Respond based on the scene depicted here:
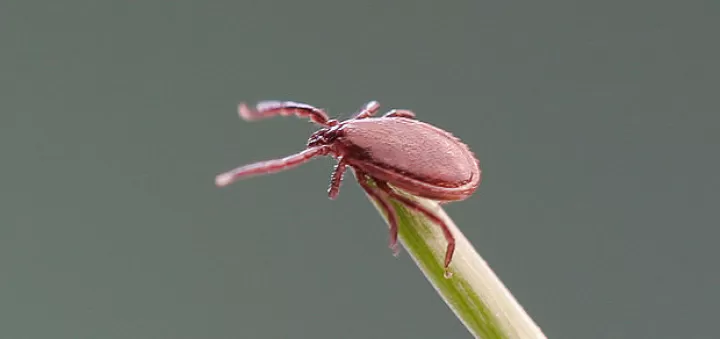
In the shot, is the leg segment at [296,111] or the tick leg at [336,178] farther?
the leg segment at [296,111]

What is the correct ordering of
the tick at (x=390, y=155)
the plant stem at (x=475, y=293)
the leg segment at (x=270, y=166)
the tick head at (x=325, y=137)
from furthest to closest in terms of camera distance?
the tick head at (x=325, y=137) < the tick at (x=390, y=155) < the leg segment at (x=270, y=166) < the plant stem at (x=475, y=293)

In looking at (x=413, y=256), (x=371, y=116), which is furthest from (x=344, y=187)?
(x=413, y=256)

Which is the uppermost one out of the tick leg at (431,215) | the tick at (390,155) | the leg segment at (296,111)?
the leg segment at (296,111)

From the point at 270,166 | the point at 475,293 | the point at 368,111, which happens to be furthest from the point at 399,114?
the point at 475,293

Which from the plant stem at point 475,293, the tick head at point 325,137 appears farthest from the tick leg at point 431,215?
the tick head at point 325,137

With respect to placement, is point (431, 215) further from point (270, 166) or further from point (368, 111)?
point (368, 111)

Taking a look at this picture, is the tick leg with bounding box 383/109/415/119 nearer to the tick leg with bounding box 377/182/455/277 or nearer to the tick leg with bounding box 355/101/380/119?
the tick leg with bounding box 355/101/380/119

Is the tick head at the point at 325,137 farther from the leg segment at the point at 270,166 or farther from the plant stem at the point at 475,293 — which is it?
the plant stem at the point at 475,293
